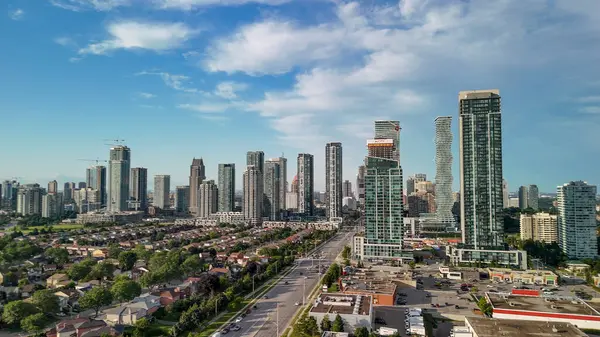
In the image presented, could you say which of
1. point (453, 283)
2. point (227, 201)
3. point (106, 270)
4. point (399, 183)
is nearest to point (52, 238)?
point (106, 270)

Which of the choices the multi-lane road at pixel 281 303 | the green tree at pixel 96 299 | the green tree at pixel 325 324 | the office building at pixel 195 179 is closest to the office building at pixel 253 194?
the office building at pixel 195 179

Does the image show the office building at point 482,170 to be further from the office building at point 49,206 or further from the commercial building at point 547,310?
the office building at point 49,206

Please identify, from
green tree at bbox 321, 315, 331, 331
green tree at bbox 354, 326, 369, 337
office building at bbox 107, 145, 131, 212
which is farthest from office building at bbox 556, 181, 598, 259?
office building at bbox 107, 145, 131, 212

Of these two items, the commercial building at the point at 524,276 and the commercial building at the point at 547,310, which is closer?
the commercial building at the point at 547,310

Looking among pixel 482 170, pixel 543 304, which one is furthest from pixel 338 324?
pixel 482 170

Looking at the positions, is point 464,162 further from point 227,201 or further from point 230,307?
point 227,201

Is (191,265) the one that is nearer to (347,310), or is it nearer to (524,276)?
(347,310)
